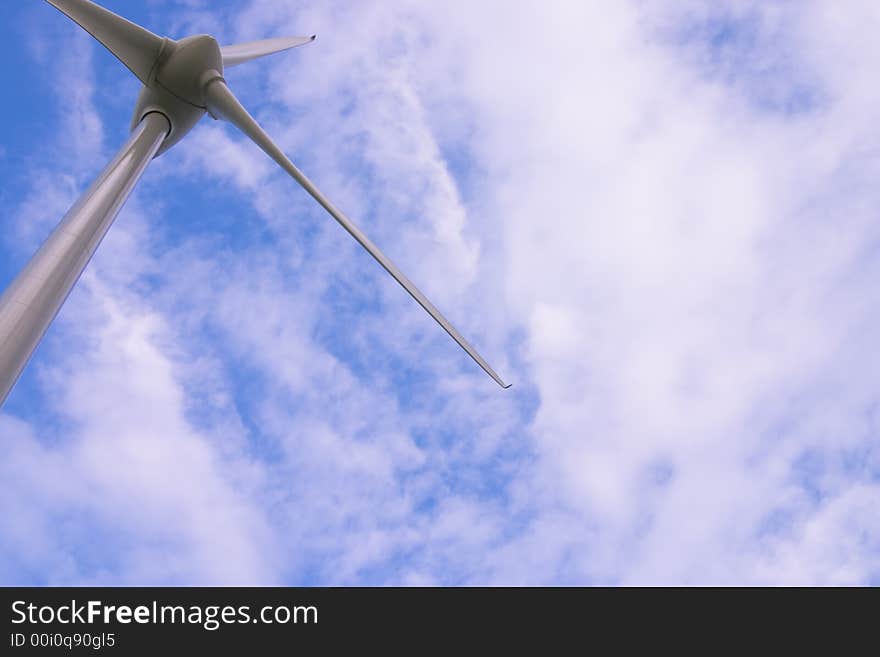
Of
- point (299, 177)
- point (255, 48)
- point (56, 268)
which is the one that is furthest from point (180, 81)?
point (56, 268)

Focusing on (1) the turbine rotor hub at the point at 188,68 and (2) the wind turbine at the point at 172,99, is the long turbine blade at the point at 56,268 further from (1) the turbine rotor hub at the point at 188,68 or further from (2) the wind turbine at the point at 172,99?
(1) the turbine rotor hub at the point at 188,68

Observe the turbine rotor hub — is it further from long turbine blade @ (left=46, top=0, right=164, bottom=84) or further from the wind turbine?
long turbine blade @ (left=46, top=0, right=164, bottom=84)

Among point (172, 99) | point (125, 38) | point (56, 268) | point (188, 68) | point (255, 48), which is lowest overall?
point (56, 268)

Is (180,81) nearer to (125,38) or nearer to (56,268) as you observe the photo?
(125,38)

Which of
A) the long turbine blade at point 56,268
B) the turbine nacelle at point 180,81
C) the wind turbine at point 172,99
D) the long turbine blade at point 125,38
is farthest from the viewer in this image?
the long turbine blade at point 125,38

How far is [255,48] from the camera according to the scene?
77.2 feet

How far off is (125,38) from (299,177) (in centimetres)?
570

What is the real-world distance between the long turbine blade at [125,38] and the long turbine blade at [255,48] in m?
2.24

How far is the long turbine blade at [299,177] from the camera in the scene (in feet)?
53.7

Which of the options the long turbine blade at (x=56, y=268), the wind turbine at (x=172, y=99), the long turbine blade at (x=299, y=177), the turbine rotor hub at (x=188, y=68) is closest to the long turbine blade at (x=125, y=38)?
the wind turbine at (x=172, y=99)

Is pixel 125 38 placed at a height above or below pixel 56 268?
above

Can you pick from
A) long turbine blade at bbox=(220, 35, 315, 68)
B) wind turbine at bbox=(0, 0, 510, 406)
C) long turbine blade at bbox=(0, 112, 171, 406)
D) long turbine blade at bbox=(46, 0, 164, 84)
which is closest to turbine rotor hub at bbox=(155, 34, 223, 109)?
wind turbine at bbox=(0, 0, 510, 406)
